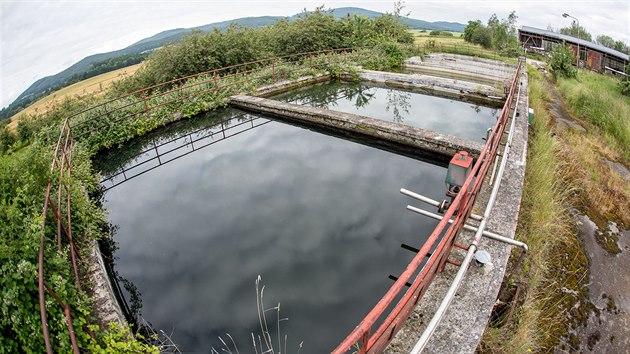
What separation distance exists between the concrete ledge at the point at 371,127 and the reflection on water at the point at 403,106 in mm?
1483

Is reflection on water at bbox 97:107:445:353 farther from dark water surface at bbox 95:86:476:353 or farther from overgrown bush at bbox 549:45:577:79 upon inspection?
overgrown bush at bbox 549:45:577:79

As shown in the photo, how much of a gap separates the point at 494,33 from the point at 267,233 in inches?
1598

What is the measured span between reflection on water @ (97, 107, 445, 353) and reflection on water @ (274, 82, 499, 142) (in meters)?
2.69

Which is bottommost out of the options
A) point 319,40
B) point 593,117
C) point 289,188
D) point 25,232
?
point 593,117

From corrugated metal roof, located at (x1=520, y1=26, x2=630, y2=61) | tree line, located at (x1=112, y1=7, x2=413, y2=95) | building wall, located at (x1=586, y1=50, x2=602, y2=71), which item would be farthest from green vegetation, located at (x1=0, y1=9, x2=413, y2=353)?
building wall, located at (x1=586, y1=50, x2=602, y2=71)

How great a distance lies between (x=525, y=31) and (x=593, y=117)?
37662mm

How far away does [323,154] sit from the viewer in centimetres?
819

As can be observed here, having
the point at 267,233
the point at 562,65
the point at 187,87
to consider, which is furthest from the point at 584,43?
the point at 267,233

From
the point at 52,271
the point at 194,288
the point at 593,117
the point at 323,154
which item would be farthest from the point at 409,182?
the point at 593,117

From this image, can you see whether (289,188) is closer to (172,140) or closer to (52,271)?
(52,271)

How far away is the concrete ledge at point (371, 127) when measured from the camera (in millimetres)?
7645

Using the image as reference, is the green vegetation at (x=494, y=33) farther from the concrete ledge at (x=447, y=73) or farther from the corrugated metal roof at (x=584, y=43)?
the concrete ledge at (x=447, y=73)

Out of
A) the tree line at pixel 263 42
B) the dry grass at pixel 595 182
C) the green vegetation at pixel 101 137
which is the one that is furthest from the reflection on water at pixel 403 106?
the tree line at pixel 263 42

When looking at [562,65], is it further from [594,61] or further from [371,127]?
[594,61]
